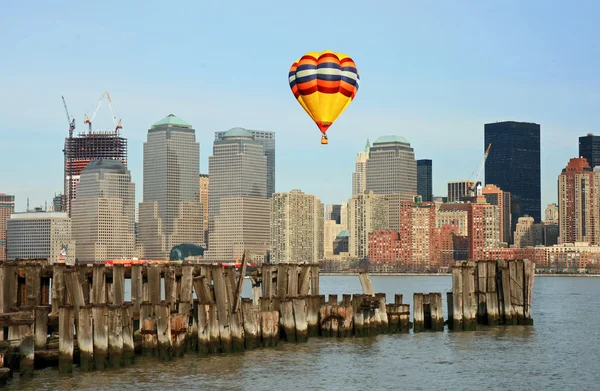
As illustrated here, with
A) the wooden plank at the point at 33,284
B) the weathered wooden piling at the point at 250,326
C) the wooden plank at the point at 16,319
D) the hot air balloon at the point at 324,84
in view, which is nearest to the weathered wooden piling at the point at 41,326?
the wooden plank at the point at 16,319

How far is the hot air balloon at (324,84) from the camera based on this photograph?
8275cm

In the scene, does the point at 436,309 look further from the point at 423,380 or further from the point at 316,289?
the point at 423,380

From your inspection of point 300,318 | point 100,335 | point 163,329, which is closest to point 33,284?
point 163,329

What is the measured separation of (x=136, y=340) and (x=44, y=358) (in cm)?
562

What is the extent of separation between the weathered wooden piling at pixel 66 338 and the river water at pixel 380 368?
1.57ft

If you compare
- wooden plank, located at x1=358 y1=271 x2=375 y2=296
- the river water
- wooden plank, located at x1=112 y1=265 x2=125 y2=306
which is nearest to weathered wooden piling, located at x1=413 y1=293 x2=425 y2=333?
the river water

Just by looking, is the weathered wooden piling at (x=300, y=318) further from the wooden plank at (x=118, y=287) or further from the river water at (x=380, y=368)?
the wooden plank at (x=118, y=287)

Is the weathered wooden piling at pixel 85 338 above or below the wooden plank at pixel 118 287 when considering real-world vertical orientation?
below

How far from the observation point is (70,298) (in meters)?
47.3

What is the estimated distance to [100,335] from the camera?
142 ft

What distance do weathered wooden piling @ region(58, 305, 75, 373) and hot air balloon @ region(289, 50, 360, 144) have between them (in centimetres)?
4085

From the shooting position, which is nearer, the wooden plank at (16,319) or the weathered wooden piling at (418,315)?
the wooden plank at (16,319)

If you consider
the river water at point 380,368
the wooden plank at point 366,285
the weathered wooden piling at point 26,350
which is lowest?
the river water at point 380,368

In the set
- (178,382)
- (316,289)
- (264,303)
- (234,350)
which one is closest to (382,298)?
(316,289)
